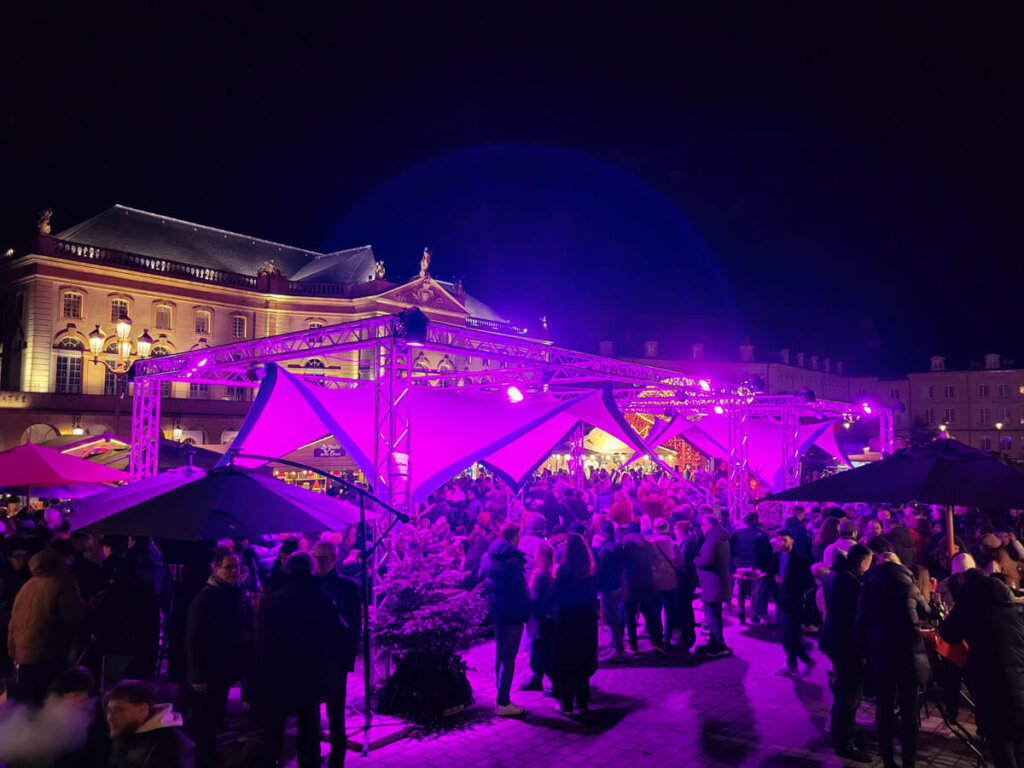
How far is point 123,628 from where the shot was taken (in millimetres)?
6031

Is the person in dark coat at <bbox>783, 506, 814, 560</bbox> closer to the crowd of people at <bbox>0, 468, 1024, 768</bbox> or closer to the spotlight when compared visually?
the crowd of people at <bbox>0, 468, 1024, 768</bbox>

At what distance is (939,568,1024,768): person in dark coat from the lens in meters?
5.15

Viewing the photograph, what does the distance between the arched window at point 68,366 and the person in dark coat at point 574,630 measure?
37.2 meters

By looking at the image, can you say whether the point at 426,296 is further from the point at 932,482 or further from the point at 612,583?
the point at 932,482

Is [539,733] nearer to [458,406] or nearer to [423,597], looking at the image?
[423,597]

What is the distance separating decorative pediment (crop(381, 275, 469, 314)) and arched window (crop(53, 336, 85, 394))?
57.3 feet

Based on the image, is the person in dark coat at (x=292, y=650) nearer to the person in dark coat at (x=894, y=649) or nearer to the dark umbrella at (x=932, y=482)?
the person in dark coat at (x=894, y=649)

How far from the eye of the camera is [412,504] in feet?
30.8

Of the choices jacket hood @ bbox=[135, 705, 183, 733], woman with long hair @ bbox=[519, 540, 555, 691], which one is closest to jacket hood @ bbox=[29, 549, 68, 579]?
jacket hood @ bbox=[135, 705, 183, 733]

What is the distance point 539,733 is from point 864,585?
3.13m

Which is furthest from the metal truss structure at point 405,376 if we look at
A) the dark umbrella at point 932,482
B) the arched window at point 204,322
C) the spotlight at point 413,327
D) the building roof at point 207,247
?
the building roof at point 207,247

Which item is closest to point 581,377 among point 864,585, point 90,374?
point 864,585

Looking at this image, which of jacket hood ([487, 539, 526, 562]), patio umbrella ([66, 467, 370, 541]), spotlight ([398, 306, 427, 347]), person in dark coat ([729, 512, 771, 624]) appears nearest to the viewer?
patio umbrella ([66, 467, 370, 541])

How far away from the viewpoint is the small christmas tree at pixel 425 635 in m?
6.93
